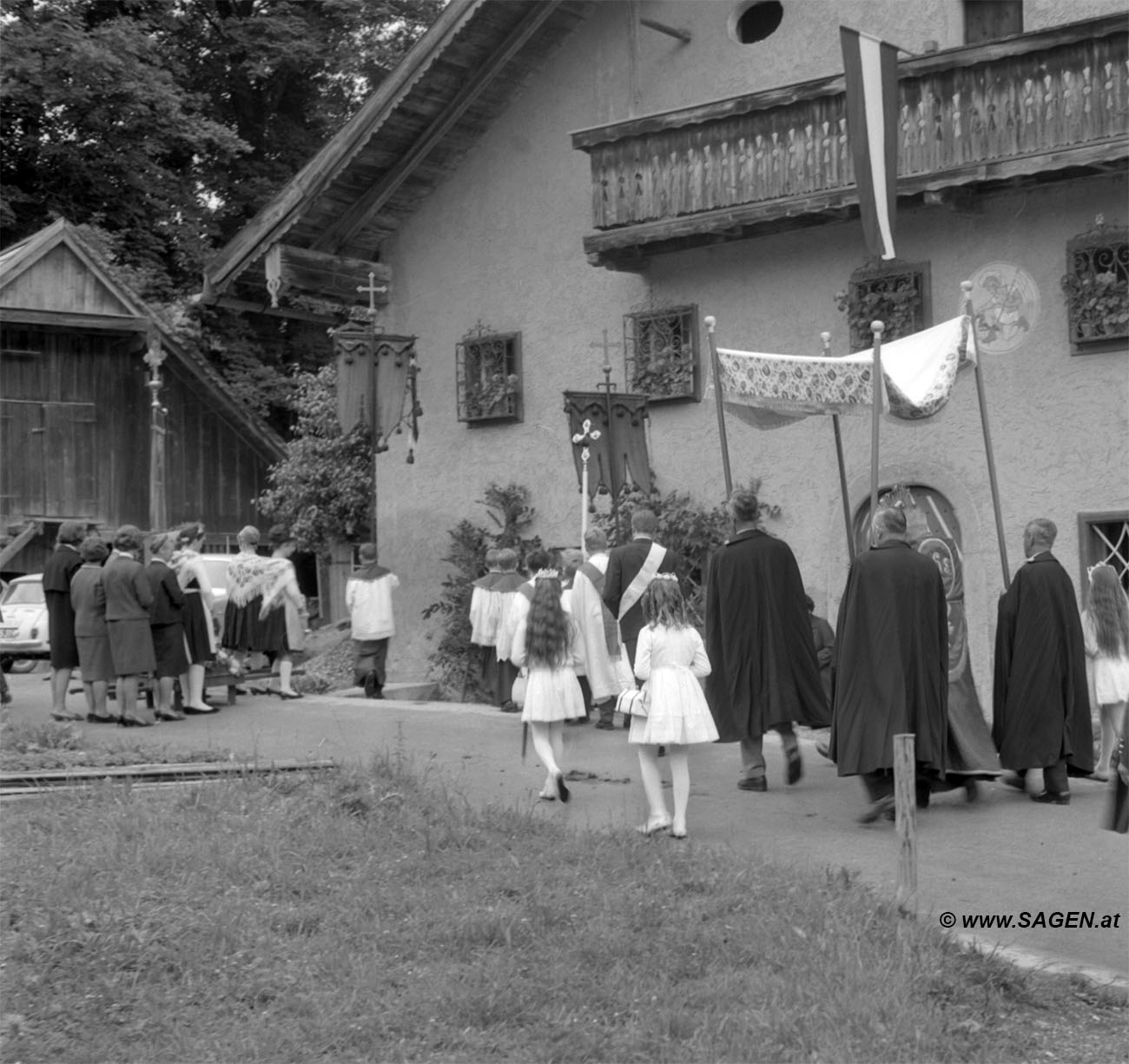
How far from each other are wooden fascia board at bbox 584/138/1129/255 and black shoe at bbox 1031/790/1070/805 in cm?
538

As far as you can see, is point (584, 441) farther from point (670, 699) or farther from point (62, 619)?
point (670, 699)

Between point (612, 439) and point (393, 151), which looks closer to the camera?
point (612, 439)

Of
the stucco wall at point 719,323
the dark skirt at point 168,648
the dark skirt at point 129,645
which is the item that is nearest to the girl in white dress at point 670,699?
the stucco wall at point 719,323

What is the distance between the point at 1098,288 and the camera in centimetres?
1417

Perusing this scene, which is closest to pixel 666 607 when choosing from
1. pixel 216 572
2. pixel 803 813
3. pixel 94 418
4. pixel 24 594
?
pixel 803 813

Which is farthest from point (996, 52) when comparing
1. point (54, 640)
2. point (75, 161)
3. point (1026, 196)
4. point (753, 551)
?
point (75, 161)

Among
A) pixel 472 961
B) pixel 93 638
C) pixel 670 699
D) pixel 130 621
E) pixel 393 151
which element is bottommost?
pixel 472 961

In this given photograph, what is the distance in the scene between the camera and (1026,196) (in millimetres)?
14719

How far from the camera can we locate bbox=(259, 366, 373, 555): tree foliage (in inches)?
1069

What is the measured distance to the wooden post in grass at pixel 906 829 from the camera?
7.22m

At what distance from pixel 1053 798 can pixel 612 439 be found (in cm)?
690

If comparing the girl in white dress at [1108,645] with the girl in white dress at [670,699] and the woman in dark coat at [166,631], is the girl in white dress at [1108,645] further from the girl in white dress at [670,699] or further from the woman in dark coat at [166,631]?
the woman in dark coat at [166,631]

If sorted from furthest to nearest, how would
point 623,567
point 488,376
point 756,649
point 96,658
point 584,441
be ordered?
1. point 488,376
2. point 584,441
3. point 96,658
4. point 623,567
5. point 756,649

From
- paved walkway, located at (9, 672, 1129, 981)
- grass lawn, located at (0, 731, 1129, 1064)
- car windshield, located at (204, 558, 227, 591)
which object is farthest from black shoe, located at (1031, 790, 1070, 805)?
car windshield, located at (204, 558, 227, 591)
